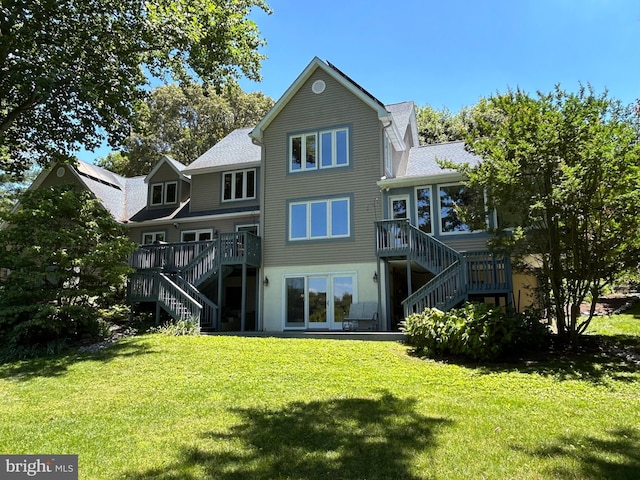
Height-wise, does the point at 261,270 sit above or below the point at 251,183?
below

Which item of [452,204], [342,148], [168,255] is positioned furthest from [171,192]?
[452,204]

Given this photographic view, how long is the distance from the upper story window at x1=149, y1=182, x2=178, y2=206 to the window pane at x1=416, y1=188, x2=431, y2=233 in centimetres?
1192

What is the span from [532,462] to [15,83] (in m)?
15.5

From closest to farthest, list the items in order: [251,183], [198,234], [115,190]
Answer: [251,183] → [198,234] → [115,190]

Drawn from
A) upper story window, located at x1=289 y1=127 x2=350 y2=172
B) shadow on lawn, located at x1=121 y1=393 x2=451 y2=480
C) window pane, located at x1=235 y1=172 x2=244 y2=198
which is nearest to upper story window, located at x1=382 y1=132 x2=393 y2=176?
upper story window, located at x1=289 y1=127 x2=350 y2=172

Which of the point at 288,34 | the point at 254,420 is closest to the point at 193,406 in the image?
the point at 254,420

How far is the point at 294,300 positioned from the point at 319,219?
121 inches

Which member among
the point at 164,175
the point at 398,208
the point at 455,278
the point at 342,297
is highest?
the point at 164,175

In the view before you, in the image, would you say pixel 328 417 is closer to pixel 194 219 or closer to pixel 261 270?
pixel 261 270

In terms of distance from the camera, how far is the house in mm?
14344

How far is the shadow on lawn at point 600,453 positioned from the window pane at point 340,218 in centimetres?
1108

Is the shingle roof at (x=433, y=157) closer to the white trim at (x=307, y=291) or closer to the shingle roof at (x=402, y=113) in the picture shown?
the shingle roof at (x=402, y=113)

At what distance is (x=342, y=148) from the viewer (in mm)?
15914

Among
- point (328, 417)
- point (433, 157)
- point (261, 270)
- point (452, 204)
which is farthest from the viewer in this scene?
point (433, 157)
